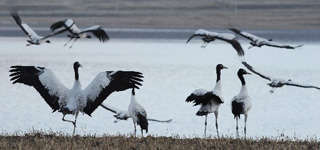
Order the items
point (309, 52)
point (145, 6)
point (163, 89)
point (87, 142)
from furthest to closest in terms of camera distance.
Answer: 1. point (145, 6)
2. point (309, 52)
3. point (163, 89)
4. point (87, 142)

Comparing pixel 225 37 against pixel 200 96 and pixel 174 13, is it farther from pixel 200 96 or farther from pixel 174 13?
pixel 174 13

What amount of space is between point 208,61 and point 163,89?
9274 millimetres

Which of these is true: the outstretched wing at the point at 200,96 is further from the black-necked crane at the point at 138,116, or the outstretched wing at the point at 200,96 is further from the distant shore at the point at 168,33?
the distant shore at the point at 168,33

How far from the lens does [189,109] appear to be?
16.8 meters

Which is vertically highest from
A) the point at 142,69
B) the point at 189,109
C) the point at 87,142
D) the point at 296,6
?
the point at 296,6

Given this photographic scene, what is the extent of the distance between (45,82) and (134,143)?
1975 mm

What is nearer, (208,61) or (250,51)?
(208,61)

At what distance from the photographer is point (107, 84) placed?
1134 centimetres

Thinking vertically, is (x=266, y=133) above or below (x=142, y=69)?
below

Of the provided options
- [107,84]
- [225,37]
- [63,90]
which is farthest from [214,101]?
[225,37]

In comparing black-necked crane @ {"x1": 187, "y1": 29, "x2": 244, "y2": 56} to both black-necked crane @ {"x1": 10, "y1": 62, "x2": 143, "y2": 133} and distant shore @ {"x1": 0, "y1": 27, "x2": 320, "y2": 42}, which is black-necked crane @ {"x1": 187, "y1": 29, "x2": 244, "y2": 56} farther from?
distant shore @ {"x1": 0, "y1": 27, "x2": 320, "y2": 42}

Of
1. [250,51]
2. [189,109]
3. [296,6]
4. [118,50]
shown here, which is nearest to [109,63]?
[118,50]

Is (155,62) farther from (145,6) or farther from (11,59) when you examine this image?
(145,6)

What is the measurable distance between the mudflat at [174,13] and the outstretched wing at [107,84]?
29666 mm
